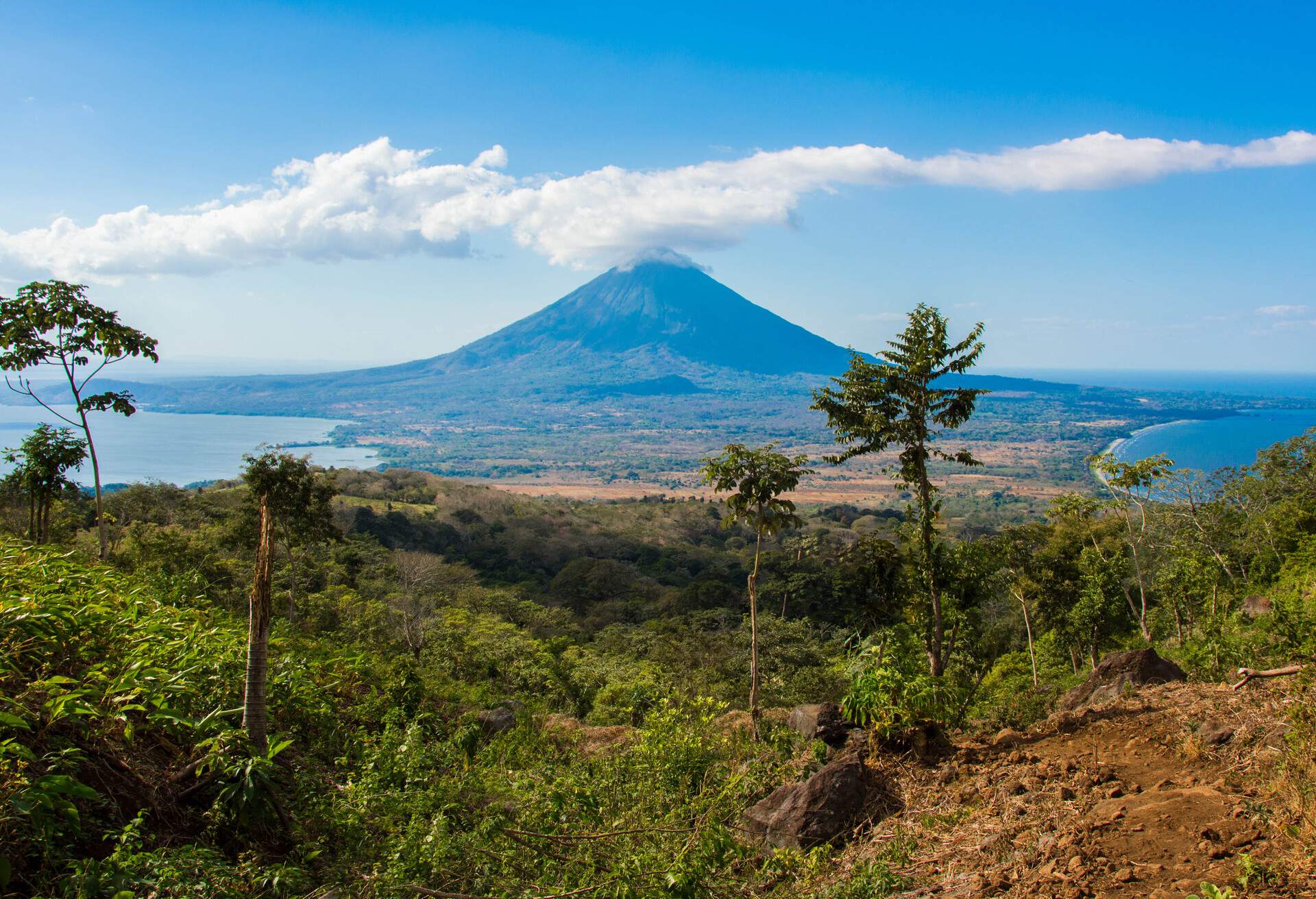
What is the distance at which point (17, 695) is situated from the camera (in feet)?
10.0

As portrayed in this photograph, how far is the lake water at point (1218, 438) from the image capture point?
77312 millimetres

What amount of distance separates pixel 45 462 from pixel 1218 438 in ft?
448

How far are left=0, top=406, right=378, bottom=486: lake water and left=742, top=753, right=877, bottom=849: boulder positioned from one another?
58.0 m

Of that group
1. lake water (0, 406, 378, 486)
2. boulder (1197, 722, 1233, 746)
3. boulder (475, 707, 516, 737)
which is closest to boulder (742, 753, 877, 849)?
boulder (1197, 722, 1233, 746)

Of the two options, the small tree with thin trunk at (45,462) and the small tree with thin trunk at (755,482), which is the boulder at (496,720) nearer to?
the small tree with thin trunk at (755,482)

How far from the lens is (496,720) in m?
7.50

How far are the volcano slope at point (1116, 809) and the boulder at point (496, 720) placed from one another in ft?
13.0

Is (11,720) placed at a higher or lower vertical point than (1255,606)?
higher

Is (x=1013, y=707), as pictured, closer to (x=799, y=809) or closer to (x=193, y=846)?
(x=799, y=809)

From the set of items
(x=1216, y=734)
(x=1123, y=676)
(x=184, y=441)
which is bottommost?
(x=1123, y=676)

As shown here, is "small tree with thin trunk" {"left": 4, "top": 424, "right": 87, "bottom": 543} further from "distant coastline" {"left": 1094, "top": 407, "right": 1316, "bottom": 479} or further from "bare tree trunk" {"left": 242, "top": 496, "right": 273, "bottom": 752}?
"distant coastline" {"left": 1094, "top": 407, "right": 1316, "bottom": 479}

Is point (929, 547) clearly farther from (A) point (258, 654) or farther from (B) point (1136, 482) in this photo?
(B) point (1136, 482)

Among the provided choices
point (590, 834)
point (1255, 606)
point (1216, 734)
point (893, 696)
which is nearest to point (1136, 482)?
point (1255, 606)

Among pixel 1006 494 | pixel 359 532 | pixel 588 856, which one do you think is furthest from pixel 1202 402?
pixel 588 856
